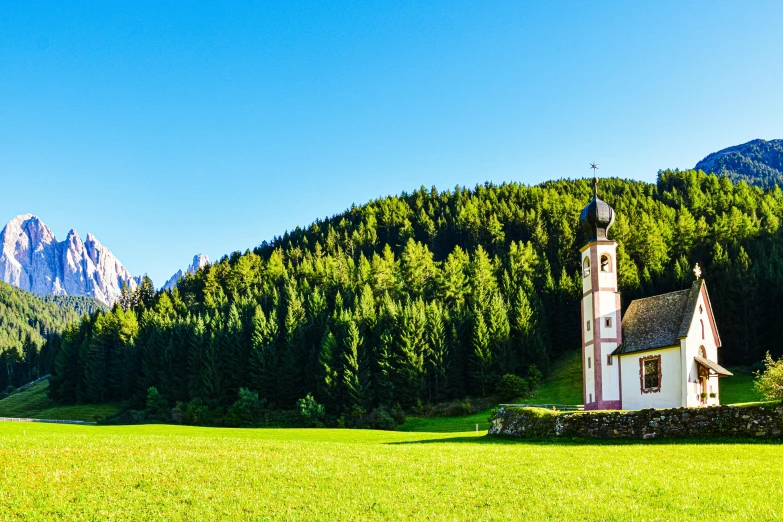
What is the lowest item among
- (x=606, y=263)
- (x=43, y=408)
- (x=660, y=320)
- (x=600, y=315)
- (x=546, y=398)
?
(x=43, y=408)

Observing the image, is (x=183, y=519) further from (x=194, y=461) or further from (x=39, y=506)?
(x=194, y=461)

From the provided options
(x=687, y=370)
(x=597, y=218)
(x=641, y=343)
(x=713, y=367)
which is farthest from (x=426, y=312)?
(x=713, y=367)

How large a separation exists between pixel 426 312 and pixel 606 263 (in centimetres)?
3080

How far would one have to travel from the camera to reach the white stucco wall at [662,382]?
145ft

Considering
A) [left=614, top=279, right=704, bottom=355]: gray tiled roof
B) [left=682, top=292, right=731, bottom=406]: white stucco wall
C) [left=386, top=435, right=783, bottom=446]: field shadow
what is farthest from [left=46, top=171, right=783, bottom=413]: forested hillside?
[left=386, top=435, right=783, bottom=446]: field shadow

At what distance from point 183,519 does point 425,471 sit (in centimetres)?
721

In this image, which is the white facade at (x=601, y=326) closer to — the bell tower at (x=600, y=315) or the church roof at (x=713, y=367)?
the bell tower at (x=600, y=315)

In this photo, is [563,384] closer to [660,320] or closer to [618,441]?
[660,320]

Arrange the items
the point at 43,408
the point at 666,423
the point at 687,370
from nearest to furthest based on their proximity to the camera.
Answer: the point at 666,423
the point at 687,370
the point at 43,408

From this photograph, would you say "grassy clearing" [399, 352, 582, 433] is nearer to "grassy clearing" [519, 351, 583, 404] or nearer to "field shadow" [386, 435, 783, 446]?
"grassy clearing" [519, 351, 583, 404]

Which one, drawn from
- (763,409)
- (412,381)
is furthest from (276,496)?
(412,381)

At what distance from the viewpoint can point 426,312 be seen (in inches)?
3078

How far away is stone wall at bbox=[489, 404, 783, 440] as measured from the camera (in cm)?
2550

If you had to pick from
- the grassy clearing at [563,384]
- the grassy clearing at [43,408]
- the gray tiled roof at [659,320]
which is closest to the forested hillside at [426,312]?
the grassy clearing at [563,384]
